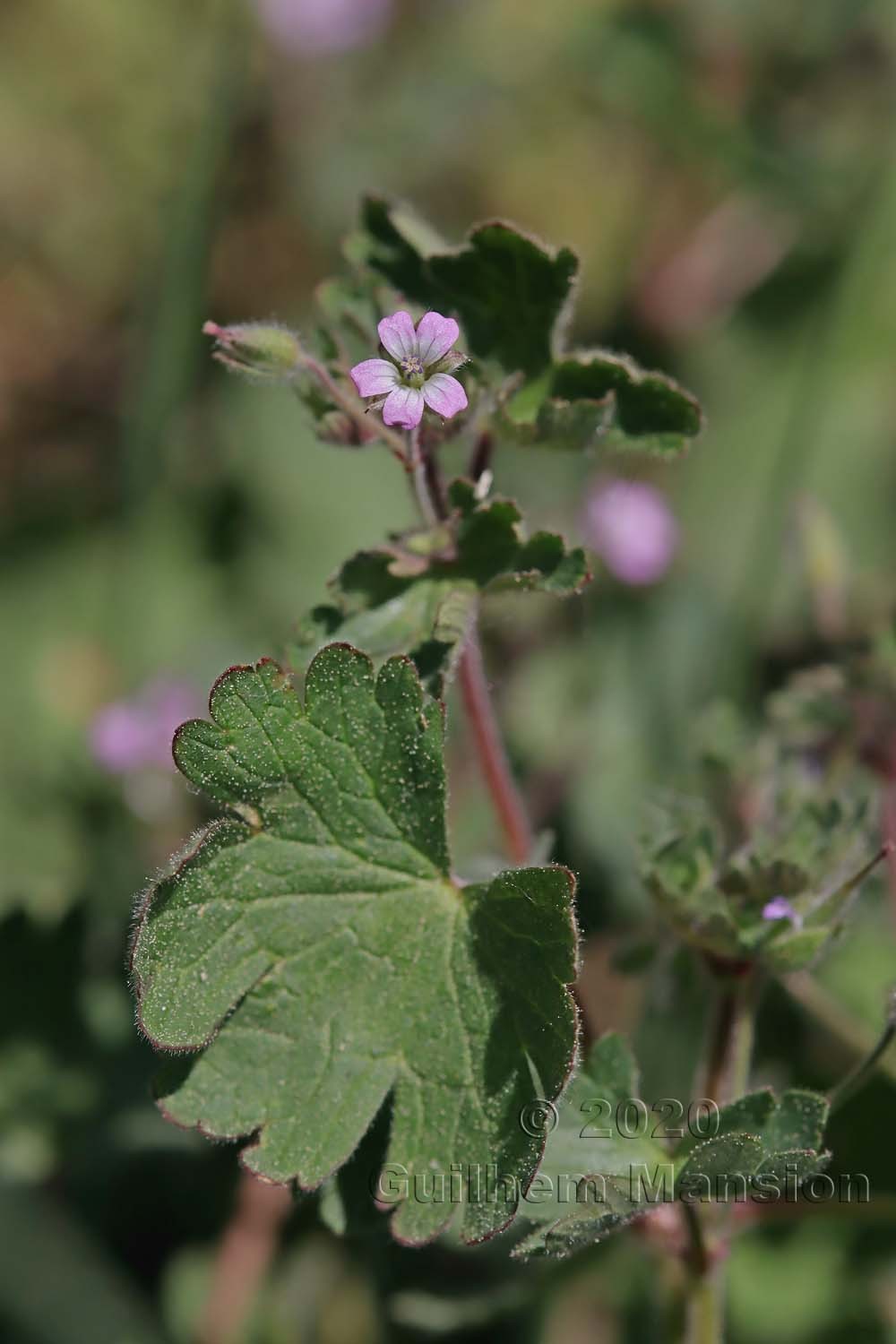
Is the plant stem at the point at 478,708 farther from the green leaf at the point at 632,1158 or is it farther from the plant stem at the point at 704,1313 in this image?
the plant stem at the point at 704,1313

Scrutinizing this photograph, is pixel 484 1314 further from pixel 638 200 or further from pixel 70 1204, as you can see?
pixel 638 200

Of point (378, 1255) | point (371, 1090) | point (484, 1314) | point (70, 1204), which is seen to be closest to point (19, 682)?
point (70, 1204)

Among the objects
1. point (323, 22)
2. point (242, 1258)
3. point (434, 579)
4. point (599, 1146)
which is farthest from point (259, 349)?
point (323, 22)

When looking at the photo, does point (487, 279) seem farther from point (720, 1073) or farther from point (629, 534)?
point (629, 534)

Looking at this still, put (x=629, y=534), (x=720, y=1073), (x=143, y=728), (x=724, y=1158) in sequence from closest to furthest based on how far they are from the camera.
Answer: (x=724, y=1158) < (x=720, y=1073) < (x=143, y=728) < (x=629, y=534)

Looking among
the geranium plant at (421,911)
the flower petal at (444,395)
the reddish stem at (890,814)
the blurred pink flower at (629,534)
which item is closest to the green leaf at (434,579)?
the geranium plant at (421,911)
